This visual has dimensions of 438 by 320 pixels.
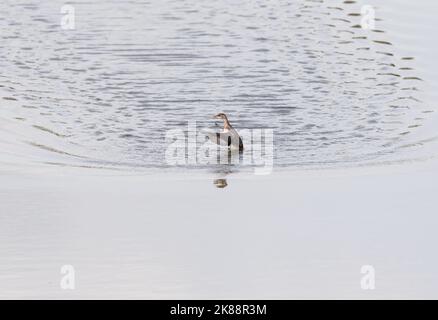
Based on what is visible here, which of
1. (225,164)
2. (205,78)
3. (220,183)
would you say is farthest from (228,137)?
(205,78)

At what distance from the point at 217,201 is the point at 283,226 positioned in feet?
4.73

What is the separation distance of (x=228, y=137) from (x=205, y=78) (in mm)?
4363

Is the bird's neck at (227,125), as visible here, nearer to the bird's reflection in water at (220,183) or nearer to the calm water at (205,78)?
the calm water at (205,78)

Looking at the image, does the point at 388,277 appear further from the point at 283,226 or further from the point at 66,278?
the point at 66,278

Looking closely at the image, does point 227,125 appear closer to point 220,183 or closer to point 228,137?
point 228,137

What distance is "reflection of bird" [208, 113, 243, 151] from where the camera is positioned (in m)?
18.8

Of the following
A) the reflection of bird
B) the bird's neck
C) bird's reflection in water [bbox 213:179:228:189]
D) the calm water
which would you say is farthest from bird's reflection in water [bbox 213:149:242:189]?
the calm water

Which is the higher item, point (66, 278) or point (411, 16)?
point (411, 16)

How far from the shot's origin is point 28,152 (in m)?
18.1

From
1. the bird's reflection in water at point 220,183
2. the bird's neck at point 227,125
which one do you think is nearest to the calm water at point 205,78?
the bird's neck at point 227,125

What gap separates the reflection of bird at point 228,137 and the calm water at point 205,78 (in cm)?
63

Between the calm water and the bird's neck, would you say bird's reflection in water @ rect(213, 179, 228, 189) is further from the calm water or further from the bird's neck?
the bird's neck

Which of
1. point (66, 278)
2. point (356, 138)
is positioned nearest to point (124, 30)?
point (356, 138)

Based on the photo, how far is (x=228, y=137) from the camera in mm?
18797
